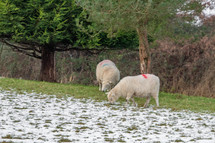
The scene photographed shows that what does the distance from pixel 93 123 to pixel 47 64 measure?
1236 centimetres

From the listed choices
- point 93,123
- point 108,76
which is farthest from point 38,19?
point 93,123

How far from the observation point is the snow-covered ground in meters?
6.81

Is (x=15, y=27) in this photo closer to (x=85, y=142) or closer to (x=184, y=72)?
(x=184, y=72)

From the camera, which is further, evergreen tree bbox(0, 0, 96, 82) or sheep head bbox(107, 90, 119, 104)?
evergreen tree bbox(0, 0, 96, 82)

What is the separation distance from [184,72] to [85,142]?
14.5 m

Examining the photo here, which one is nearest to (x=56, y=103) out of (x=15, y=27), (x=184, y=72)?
(x=15, y=27)

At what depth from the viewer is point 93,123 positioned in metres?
8.37

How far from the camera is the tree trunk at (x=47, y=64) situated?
20.1 metres

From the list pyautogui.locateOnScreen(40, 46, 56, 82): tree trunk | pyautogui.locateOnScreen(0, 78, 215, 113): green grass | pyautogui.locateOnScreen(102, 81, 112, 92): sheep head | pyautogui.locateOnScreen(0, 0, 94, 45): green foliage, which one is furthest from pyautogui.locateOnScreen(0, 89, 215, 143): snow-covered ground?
pyautogui.locateOnScreen(40, 46, 56, 82): tree trunk

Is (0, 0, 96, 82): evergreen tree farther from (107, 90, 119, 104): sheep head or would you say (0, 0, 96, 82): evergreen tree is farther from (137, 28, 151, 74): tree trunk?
(107, 90, 119, 104): sheep head

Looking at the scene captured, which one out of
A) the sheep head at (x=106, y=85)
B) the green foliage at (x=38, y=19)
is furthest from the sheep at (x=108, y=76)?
the green foliage at (x=38, y=19)

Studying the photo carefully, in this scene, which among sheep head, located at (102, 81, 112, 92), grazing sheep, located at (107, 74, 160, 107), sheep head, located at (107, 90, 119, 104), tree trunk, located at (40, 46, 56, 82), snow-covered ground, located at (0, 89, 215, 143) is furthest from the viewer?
tree trunk, located at (40, 46, 56, 82)

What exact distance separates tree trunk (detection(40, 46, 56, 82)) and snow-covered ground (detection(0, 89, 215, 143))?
319 inches

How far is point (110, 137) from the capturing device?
271 inches
